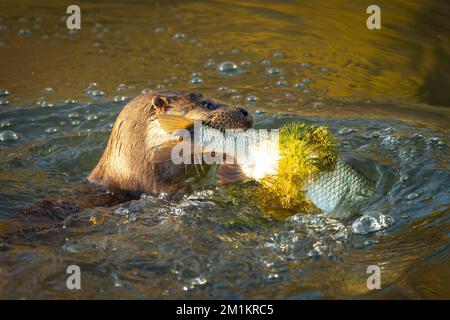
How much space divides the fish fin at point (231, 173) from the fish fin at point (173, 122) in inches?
11.1

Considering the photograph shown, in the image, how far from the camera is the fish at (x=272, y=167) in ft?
11.4

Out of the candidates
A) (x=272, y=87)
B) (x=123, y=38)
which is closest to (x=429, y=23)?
(x=272, y=87)

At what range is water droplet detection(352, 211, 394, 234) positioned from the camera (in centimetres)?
371

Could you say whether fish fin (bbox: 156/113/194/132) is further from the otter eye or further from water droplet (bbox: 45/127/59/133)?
water droplet (bbox: 45/127/59/133)

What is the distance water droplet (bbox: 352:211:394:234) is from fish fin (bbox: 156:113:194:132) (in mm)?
940

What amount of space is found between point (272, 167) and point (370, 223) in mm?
607

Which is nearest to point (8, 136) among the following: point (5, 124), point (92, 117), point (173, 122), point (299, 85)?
point (5, 124)

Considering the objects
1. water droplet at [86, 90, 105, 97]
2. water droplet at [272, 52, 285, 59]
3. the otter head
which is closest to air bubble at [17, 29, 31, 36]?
water droplet at [86, 90, 105, 97]

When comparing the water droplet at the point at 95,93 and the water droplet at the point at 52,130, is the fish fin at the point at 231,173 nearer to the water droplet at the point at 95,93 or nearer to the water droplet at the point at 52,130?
the water droplet at the point at 52,130

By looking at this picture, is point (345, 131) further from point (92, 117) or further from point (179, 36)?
point (179, 36)
